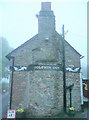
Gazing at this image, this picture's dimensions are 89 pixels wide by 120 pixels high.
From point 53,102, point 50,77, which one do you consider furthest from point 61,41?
point 53,102

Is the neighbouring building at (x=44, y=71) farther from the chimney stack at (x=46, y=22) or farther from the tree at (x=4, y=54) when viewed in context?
the tree at (x=4, y=54)

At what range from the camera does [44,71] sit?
10.7 metres

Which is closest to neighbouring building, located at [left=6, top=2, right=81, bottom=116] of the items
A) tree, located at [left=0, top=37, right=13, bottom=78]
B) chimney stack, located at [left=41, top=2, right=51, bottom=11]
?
chimney stack, located at [left=41, top=2, right=51, bottom=11]

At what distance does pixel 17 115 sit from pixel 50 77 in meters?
3.67

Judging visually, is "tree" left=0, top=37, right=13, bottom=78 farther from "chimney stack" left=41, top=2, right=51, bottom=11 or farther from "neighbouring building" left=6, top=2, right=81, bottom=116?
"chimney stack" left=41, top=2, right=51, bottom=11

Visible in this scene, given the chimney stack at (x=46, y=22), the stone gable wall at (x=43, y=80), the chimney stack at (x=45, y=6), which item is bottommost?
the stone gable wall at (x=43, y=80)

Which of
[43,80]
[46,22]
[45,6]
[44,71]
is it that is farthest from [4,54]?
[43,80]

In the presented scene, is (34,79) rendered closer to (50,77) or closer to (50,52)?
(50,77)

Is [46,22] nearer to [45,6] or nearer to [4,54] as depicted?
[45,6]

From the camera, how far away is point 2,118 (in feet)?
32.7

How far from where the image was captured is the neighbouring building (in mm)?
10359

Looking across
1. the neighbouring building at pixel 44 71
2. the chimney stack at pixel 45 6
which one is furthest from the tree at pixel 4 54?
the chimney stack at pixel 45 6

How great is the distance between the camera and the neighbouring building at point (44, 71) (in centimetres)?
1036

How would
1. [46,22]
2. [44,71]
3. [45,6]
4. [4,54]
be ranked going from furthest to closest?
[4,54], [45,6], [46,22], [44,71]
